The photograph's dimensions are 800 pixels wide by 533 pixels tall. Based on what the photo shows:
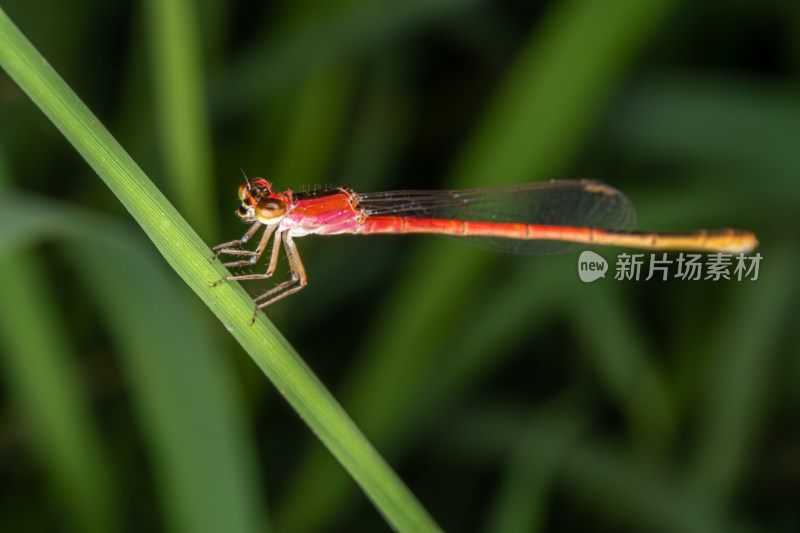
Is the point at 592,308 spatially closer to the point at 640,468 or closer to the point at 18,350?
the point at 640,468

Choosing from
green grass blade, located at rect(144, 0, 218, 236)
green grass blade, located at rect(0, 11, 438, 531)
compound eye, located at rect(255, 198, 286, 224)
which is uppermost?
green grass blade, located at rect(144, 0, 218, 236)

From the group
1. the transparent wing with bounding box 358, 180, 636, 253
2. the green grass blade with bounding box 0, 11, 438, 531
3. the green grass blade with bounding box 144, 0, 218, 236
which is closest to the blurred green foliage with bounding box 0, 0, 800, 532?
the green grass blade with bounding box 144, 0, 218, 236

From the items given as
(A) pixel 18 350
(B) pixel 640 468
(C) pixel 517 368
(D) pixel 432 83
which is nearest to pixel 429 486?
(C) pixel 517 368

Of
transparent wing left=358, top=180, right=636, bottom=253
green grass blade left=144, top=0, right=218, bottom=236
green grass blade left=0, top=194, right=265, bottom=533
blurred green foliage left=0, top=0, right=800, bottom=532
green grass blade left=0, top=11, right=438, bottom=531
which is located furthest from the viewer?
transparent wing left=358, top=180, right=636, bottom=253

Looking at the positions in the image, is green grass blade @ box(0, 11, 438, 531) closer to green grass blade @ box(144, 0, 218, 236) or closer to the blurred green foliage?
the blurred green foliage

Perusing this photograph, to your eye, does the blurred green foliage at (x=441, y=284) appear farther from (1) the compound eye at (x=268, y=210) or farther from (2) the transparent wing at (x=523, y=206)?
(1) the compound eye at (x=268, y=210)

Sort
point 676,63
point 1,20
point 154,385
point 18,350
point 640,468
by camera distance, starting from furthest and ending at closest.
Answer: point 676,63 → point 640,468 → point 18,350 → point 154,385 → point 1,20

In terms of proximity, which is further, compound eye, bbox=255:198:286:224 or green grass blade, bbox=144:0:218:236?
green grass blade, bbox=144:0:218:236

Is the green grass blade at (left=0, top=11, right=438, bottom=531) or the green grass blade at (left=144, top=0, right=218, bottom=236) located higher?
the green grass blade at (left=144, top=0, right=218, bottom=236)

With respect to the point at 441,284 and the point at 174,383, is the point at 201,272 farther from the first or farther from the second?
the point at 441,284
